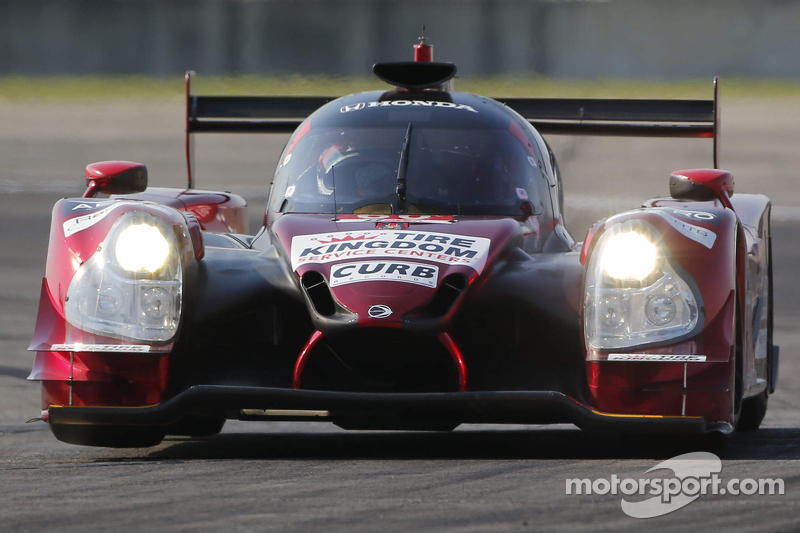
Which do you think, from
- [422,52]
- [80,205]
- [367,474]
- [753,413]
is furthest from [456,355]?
[422,52]

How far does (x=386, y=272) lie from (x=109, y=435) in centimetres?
135

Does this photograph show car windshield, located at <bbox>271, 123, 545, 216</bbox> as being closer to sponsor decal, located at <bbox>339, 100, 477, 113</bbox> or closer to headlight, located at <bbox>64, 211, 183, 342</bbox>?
sponsor decal, located at <bbox>339, 100, 477, 113</bbox>

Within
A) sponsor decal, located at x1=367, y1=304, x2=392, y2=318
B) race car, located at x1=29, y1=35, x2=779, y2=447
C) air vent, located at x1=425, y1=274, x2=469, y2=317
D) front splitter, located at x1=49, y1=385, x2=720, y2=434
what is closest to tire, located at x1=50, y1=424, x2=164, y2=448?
race car, located at x1=29, y1=35, x2=779, y2=447

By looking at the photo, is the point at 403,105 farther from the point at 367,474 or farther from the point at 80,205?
the point at 367,474

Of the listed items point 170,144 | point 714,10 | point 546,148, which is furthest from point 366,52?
point 546,148

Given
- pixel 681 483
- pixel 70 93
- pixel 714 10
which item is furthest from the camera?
pixel 714 10

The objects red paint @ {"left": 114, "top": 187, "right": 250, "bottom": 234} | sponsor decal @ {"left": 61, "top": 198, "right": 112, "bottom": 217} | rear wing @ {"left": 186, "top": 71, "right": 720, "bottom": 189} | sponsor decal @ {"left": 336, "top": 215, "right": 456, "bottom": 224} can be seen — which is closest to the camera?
sponsor decal @ {"left": 61, "top": 198, "right": 112, "bottom": 217}

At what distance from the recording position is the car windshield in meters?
6.30

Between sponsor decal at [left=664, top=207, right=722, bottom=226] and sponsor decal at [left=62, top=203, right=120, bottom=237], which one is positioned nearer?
sponsor decal at [left=664, top=207, right=722, bottom=226]

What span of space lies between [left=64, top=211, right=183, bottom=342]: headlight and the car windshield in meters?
1.20

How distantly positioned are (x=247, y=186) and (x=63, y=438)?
17326 millimetres

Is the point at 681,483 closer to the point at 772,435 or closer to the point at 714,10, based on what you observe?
the point at 772,435

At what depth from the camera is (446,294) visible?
5160 millimetres

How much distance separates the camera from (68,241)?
5.41m
